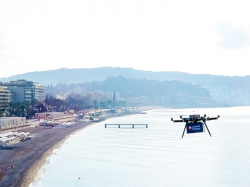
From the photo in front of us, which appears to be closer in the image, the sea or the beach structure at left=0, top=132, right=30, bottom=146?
the sea

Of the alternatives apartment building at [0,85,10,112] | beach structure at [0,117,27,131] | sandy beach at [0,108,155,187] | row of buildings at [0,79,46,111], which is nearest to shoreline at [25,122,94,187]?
sandy beach at [0,108,155,187]

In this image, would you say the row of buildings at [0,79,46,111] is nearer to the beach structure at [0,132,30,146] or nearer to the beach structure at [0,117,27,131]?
the beach structure at [0,117,27,131]

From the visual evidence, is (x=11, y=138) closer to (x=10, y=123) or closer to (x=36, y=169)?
(x=10, y=123)

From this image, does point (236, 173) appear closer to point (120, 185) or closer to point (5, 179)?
point (120, 185)

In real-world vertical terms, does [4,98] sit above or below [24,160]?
above

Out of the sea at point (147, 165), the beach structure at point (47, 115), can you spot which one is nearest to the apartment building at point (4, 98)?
the beach structure at point (47, 115)

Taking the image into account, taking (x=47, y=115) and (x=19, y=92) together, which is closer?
(x=47, y=115)

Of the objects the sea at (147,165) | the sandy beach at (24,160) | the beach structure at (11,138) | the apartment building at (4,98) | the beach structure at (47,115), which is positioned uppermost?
the apartment building at (4,98)

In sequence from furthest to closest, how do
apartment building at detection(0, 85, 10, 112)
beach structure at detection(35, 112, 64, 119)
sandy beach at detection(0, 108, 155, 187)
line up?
apartment building at detection(0, 85, 10, 112), beach structure at detection(35, 112, 64, 119), sandy beach at detection(0, 108, 155, 187)

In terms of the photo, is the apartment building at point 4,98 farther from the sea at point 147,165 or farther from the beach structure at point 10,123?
the sea at point 147,165

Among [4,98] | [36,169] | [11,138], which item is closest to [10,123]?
[11,138]

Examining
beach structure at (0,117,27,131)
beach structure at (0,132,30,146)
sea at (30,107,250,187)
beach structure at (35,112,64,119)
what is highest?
beach structure at (35,112,64,119)
